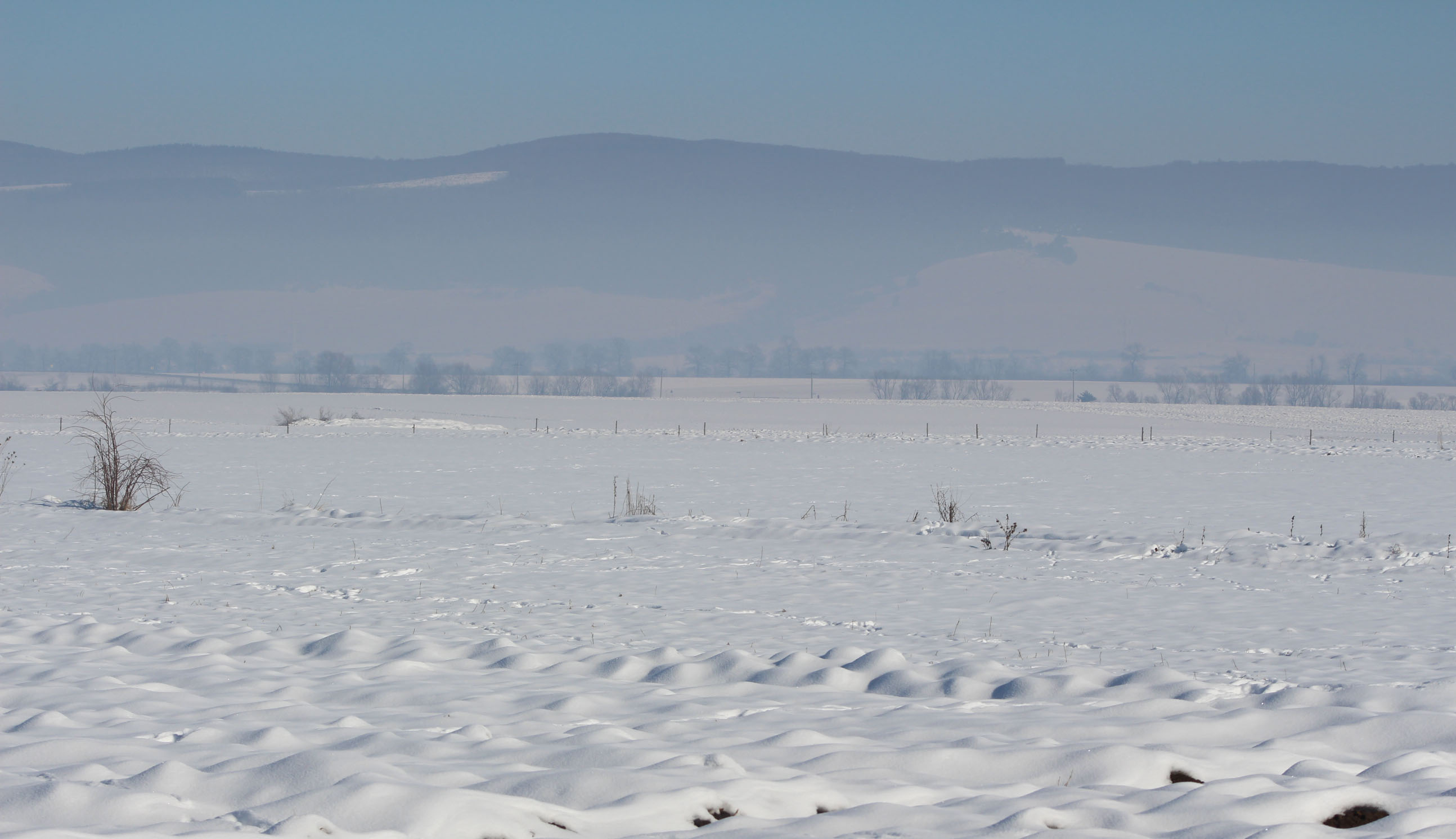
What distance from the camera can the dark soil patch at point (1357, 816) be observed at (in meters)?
5.36

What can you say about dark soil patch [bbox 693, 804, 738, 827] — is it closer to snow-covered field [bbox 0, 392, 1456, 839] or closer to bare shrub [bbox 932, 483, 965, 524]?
snow-covered field [bbox 0, 392, 1456, 839]

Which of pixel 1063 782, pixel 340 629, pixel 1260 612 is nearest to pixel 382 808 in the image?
pixel 1063 782

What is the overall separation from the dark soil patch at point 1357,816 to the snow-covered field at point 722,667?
5 centimetres

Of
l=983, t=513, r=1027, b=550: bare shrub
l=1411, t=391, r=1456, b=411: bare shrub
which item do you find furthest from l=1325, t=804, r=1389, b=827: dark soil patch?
l=1411, t=391, r=1456, b=411: bare shrub

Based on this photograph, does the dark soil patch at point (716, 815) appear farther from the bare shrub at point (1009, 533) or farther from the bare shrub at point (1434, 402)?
the bare shrub at point (1434, 402)

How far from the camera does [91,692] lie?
7562 millimetres

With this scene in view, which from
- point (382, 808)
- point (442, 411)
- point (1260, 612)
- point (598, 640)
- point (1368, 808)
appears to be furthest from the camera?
point (442, 411)

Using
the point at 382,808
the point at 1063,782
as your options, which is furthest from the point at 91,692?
the point at 1063,782

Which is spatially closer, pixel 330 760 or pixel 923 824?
pixel 923 824

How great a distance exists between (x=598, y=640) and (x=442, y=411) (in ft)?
249

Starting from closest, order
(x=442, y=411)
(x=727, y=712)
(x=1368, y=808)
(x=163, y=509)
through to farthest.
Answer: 1. (x=1368, y=808)
2. (x=727, y=712)
3. (x=163, y=509)
4. (x=442, y=411)

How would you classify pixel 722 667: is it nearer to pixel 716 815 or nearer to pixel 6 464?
pixel 716 815

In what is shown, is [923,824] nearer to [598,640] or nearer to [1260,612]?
[598,640]

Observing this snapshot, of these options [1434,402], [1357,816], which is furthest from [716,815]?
[1434,402]
